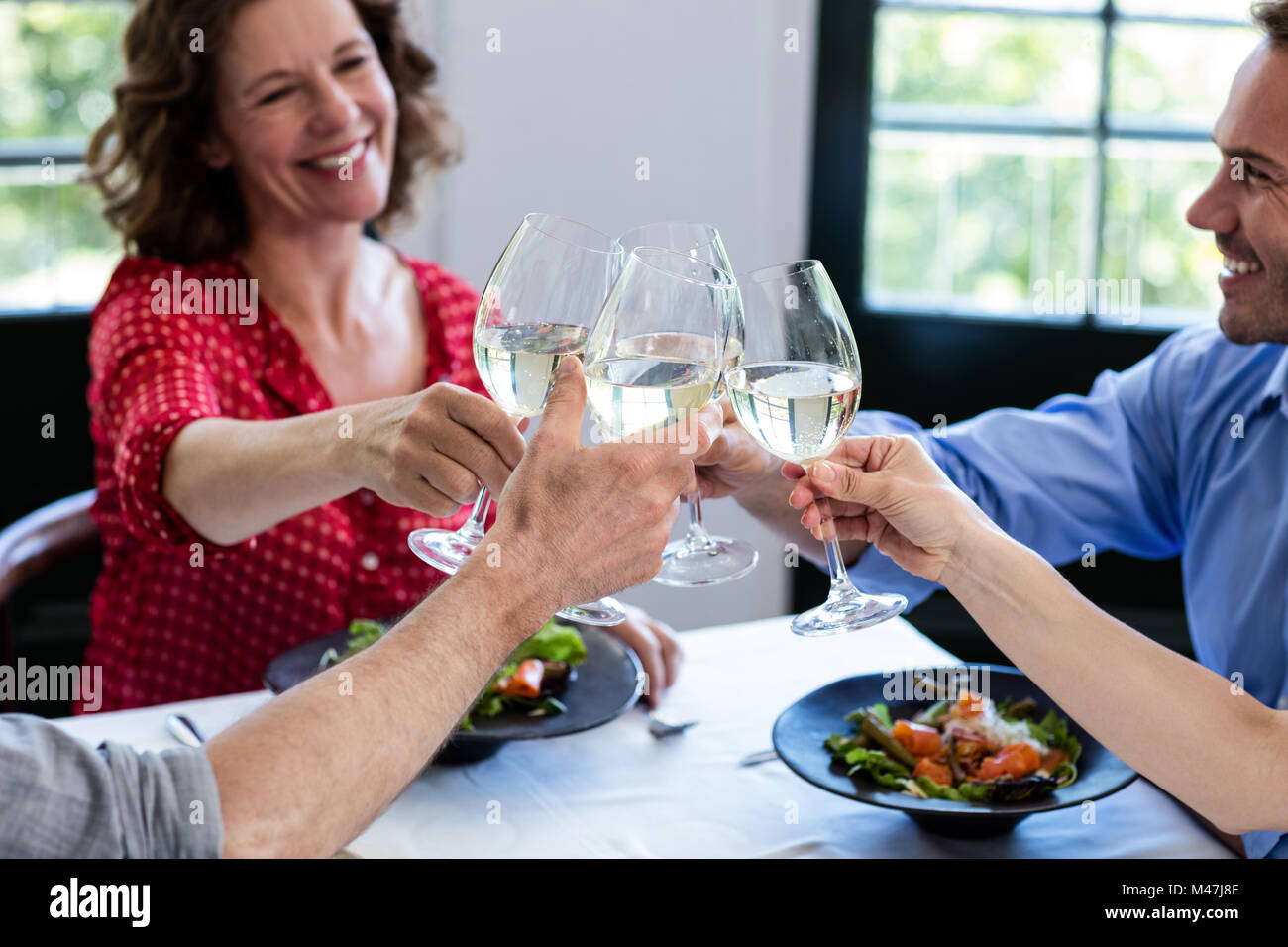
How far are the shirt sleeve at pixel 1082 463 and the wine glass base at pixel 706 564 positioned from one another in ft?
1.33

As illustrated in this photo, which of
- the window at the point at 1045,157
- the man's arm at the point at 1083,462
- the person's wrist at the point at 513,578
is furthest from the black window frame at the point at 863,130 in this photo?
the person's wrist at the point at 513,578

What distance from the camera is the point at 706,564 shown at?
129 cm

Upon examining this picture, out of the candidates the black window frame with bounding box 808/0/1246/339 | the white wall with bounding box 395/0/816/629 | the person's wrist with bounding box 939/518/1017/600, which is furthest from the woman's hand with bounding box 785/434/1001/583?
the black window frame with bounding box 808/0/1246/339

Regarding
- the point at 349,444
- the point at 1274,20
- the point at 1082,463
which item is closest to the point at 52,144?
the point at 349,444

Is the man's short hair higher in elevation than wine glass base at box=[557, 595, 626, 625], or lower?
higher

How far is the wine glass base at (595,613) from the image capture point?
1134 millimetres

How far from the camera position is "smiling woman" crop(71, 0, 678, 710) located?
1936 mm

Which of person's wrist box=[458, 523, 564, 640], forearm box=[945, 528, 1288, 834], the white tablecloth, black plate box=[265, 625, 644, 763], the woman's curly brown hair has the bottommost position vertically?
the white tablecloth

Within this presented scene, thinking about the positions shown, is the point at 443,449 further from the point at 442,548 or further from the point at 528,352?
the point at 528,352

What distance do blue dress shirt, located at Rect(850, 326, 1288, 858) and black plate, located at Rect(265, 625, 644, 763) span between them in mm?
321

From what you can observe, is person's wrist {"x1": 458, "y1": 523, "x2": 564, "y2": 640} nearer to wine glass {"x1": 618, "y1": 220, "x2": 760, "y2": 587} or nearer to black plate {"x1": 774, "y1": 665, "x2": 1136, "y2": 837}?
wine glass {"x1": 618, "y1": 220, "x2": 760, "y2": 587}

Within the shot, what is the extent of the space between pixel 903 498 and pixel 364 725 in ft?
1.73

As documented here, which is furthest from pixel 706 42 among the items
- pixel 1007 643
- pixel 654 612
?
pixel 1007 643

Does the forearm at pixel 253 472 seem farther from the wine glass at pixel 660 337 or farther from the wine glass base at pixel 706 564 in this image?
the wine glass at pixel 660 337
